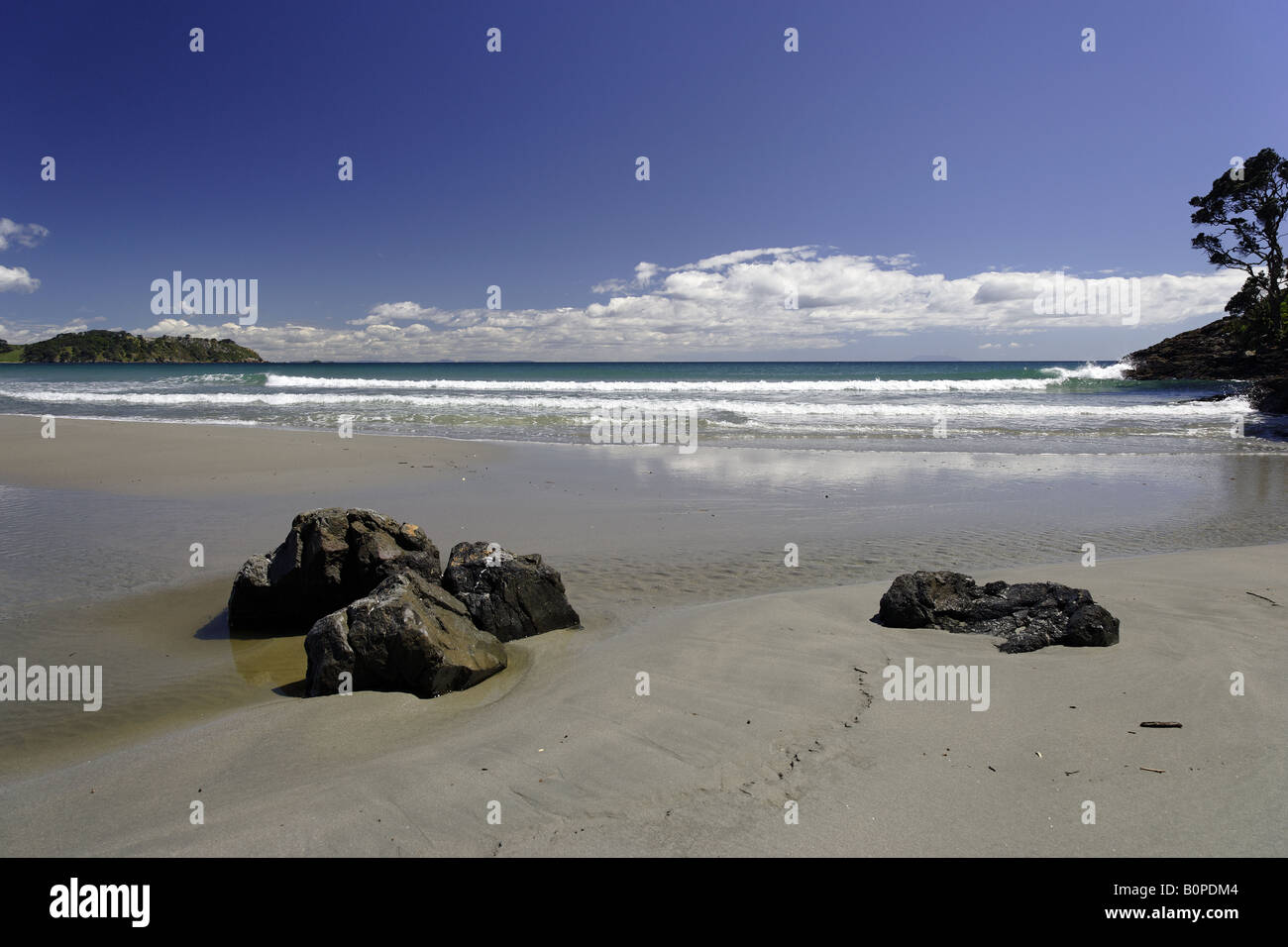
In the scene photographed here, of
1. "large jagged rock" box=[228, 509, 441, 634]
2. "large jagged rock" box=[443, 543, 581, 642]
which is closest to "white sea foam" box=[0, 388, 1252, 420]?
"large jagged rock" box=[443, 543, 581, 642]

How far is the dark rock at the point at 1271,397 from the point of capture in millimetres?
23562

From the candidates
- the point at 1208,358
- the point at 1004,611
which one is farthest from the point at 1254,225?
the point at 1004,611

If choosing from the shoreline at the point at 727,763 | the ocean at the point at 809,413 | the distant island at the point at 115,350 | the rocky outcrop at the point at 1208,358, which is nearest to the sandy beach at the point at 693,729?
the shoreline at the point at 727,763

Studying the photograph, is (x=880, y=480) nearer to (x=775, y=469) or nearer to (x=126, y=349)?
(x=775, y=469)

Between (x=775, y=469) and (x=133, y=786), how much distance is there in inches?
435

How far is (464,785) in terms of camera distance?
3.01 m

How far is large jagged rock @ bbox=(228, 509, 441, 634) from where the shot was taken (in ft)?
17.5

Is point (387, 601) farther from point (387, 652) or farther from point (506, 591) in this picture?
point (506, 591)

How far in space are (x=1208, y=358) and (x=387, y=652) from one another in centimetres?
5820

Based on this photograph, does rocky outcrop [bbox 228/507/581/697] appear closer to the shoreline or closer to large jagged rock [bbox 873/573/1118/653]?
the shoreline

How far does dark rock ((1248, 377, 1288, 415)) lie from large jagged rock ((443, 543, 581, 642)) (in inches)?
1132

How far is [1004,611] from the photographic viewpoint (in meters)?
5.07

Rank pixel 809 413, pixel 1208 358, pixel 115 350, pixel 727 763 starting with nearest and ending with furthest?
1. pixel 727 763
2. pixel 809 413
3. pixel 1208 358
4. pixel 115 350
